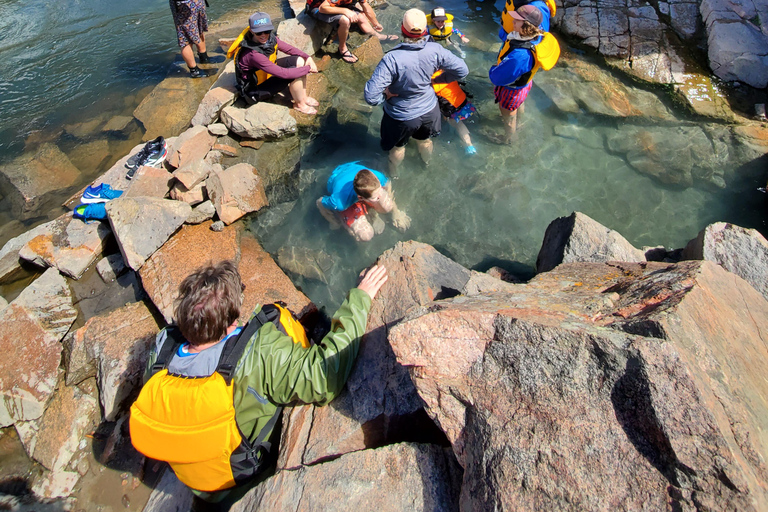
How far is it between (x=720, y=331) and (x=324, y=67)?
19.9 feet

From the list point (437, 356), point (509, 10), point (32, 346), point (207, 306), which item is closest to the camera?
point (437, 356)

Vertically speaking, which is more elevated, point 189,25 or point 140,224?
point 189,25

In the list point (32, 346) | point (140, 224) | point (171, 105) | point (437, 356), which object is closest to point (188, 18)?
point (171, 105)

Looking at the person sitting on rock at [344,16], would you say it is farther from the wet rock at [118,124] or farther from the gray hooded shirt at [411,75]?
the wet rock at [118,124]

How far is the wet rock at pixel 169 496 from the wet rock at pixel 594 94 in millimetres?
5997

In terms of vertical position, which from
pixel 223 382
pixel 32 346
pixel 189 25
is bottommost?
pixel 32 346

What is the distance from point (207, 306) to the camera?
2.30m

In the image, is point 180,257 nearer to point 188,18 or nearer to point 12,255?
point 12,255

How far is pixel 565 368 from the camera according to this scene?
200 centimetres

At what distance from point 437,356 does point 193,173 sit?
3.61 metres

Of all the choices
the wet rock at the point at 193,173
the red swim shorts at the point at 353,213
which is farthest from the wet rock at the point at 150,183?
the red swim shorts at the point at 353,213

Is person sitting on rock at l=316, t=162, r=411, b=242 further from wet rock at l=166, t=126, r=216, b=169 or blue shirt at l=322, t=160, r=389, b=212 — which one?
wet rock at l=166, t=126, r=216, b=169

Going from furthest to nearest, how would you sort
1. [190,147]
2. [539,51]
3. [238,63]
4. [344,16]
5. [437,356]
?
[344,16] → [238,63] → [190,147] → [539,51] → [437,356]

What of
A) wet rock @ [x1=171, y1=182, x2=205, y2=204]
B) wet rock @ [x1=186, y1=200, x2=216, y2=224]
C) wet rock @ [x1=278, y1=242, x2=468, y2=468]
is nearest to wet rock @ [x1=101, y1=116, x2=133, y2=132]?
wet rock @ [x1=171, y1=182, x2=205, y2=204]
